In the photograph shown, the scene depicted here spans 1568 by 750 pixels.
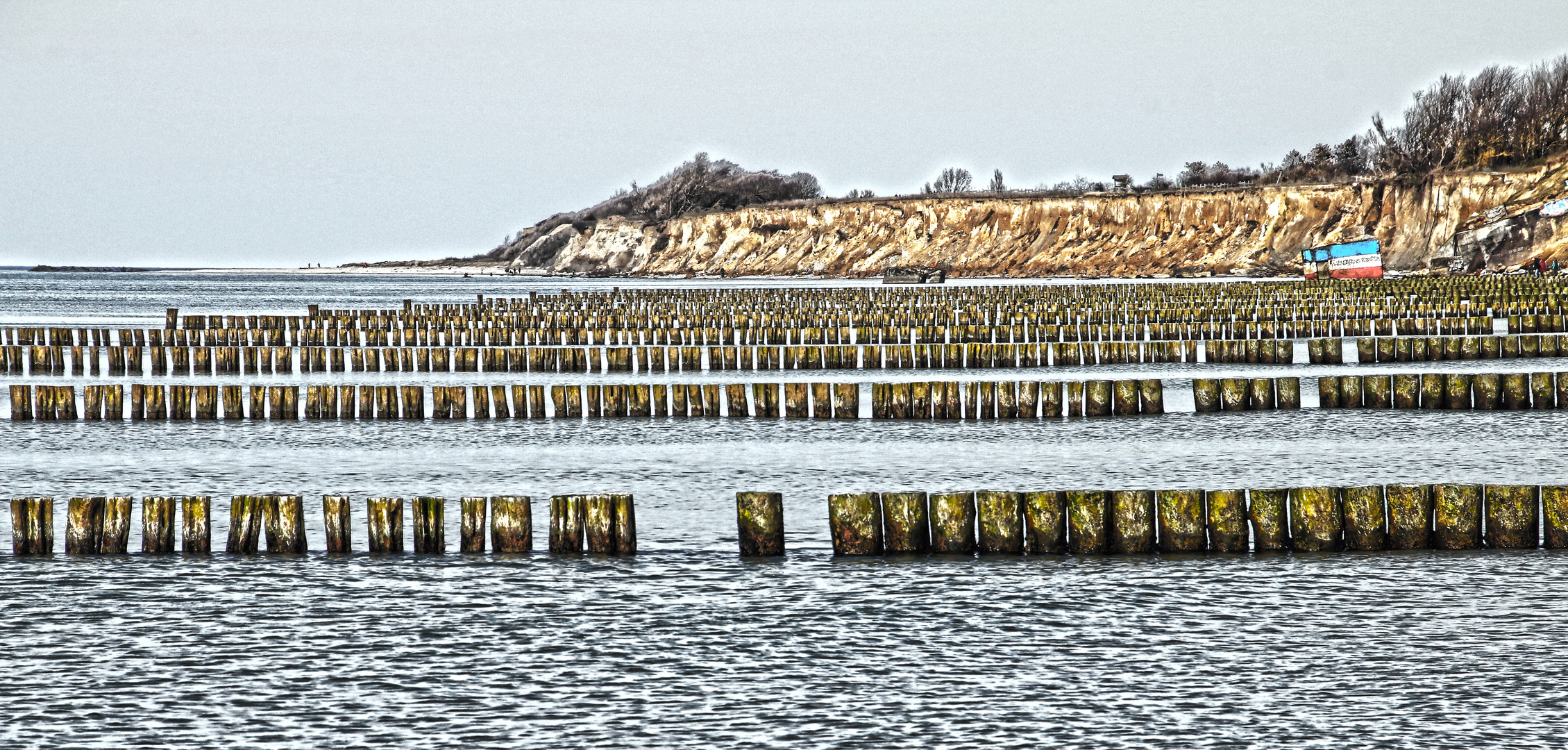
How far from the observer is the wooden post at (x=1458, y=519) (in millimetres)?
12961

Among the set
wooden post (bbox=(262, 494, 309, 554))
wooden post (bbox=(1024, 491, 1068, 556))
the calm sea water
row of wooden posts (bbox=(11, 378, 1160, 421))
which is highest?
row of wooden posts (bbox=(11, 378, 1160, 421))

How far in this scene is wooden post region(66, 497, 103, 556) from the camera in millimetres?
13328

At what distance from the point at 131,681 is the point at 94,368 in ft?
110

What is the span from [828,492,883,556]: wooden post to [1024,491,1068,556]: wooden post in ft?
3.88

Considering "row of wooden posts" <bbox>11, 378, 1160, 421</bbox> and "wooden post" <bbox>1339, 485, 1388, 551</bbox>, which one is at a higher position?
"row of wooden posts" <bbox>11, 378, 1160, 421</bbox>

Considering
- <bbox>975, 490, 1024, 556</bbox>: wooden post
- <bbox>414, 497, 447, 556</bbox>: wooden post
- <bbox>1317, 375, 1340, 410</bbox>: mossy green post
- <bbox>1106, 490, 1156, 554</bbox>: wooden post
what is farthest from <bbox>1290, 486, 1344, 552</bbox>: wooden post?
<bbox>1317, 375, 1340, 410</bbox>: mossy green post

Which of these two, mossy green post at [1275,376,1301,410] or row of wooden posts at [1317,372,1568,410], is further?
mossy green post at [1275,376,1301,410]

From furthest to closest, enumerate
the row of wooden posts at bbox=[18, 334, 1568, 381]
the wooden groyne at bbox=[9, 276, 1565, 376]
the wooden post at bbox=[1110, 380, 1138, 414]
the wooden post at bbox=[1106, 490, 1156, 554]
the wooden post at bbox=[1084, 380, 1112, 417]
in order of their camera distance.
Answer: the wooden groyne at bbox=[9, 276, 1565, 376] < the row of wooden posts at bbox=[18, 334, 1568, 381] < the wooden post at bbox=[1110, 380, 1138, 414] < the wooden post at bbox=[1084, 380, 1112, 417] < the wooden post at bbox=[1106, 490, 1156, 554]

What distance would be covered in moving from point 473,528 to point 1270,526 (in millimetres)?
6395

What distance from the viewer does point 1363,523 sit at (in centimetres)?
1302

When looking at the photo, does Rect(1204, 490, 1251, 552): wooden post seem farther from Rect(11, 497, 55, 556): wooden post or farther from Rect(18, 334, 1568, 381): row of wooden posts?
Rect(18, 334, 1568, 381): row of wooden posts

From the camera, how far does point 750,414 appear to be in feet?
84.4

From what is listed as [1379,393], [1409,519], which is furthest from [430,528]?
[1379,393]

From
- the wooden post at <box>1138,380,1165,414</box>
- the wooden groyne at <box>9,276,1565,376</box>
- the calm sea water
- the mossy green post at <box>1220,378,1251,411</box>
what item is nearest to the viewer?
the calm sea water
